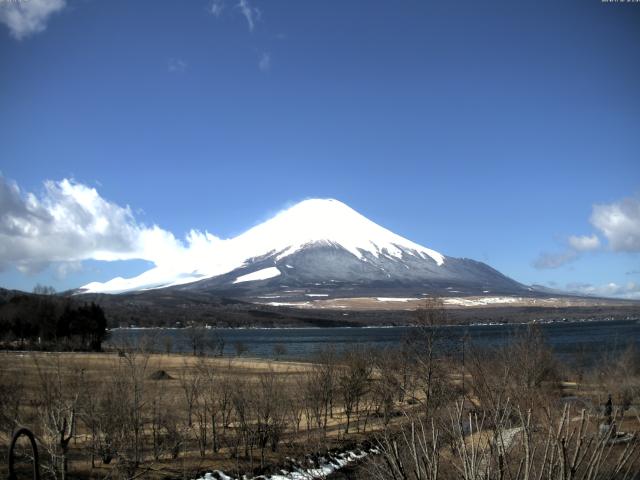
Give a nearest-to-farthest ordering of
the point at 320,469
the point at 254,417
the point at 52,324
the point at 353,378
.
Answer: the point at 320,469 < the point at 254,417 < the point at 353,378 < the point at 52,324


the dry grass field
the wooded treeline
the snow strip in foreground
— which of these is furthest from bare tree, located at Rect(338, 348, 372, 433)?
the wooded treeline

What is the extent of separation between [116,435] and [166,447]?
313 cm

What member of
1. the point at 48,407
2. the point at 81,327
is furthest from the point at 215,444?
the point at 81,327

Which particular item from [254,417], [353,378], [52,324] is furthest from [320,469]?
[52,324]

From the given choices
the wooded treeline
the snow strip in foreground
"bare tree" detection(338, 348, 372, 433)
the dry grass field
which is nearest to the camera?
the dry grass field

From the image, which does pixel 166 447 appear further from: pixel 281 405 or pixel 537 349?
pixel 537 349

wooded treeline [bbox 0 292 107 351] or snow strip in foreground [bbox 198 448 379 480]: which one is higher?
wooded treeline [bbox 0 292 107 351]

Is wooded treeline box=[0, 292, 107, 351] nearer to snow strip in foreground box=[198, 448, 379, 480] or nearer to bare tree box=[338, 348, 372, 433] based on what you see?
bare tree box=[338, 348, 372, 433]

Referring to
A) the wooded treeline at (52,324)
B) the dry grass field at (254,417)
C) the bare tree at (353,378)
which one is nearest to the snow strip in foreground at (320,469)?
the dry grass field at (254,417)

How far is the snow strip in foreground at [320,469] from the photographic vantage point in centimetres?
2293

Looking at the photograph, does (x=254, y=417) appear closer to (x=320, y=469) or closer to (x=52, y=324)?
(x=320, y=469)

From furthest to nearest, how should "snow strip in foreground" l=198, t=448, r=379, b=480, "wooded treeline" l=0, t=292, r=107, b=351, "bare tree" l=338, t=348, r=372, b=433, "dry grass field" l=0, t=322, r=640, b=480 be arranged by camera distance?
"wooded treeline" l=0, t=292, r=107, b=351, "bare tree" l=338, t=348, r=372, b=433, "snow strip in foreground" l=198, t=448, r=379, b=480, "dry grass field" l=0, t=322, r=640, b=480

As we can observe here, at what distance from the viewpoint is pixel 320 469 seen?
25.5 metres

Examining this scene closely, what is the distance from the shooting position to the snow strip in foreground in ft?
75.2
